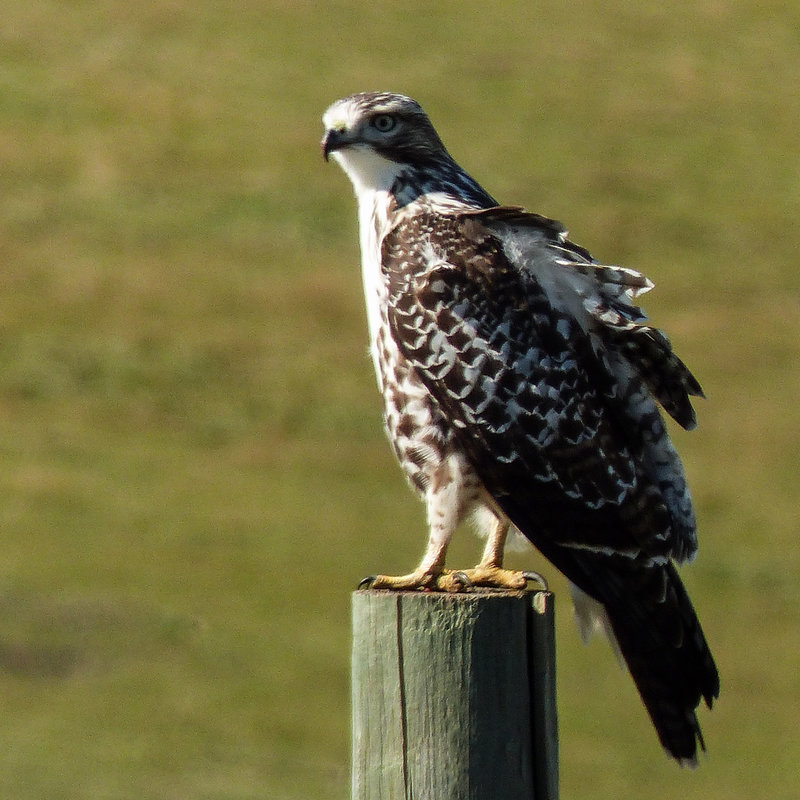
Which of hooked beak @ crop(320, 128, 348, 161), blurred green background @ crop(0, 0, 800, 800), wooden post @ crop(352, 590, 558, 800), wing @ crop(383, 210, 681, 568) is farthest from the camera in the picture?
blurred green background @ crop(0, 0, 800, 800)

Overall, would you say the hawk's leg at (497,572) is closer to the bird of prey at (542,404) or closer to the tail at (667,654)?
the bird of prey at (542,404)

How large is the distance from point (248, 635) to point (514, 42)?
3013 centimetres

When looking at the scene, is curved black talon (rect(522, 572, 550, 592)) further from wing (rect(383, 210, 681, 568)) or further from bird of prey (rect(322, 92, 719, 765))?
wing (rect(383, 210, 681, 568))

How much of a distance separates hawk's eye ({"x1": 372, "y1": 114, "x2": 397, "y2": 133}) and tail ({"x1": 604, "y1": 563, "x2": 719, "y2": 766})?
80.6 inches

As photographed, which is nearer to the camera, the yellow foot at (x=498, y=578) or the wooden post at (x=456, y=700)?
the wooden post at (x=456, y=700)

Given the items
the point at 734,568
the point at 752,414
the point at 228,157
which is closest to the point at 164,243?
the point at 228,157

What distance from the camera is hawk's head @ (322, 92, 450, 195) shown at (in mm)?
7414

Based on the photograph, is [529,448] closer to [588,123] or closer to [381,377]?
[381,377]

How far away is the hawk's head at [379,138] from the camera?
741cm

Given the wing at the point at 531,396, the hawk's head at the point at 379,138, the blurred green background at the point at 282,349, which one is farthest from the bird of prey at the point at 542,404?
the blurred green background at the point at 282,349

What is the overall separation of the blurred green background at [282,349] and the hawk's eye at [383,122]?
9397mm

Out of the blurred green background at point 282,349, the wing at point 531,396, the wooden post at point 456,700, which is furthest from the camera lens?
the blurred green background at point 282,349

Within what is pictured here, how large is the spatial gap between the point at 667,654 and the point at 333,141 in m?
2.41

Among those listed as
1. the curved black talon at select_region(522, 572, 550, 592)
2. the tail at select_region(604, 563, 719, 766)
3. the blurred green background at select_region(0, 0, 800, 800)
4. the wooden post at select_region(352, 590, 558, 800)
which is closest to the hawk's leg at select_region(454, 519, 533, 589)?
the curved black talon at select_region(522, 572, 550, 592)
